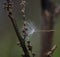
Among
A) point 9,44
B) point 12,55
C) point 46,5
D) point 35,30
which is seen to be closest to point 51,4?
point 46,5

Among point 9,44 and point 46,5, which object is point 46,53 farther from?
point 9,44

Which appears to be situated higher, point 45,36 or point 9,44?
point 45,36

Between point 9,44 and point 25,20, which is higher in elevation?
point 25,20

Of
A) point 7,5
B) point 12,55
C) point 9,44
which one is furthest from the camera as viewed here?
point 9,44

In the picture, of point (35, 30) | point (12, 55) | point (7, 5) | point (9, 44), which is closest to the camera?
point (7, 5)

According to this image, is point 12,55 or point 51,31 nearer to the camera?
point 51,31

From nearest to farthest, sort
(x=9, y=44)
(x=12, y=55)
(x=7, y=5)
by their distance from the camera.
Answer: (x=7, y=5), (x=12, y=55), (x=9, y=44)

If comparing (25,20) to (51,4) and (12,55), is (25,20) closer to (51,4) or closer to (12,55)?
(51,4)

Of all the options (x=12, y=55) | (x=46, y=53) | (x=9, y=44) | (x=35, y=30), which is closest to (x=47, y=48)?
(x=46, y=53)

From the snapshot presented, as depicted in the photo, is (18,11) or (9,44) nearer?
(18,11)

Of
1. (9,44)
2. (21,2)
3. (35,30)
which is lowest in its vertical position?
(9,44)
